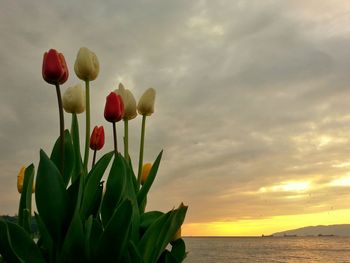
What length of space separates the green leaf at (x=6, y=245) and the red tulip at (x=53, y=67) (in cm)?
79

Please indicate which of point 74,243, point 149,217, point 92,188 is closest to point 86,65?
point 92,188

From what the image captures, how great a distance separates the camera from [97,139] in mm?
2898

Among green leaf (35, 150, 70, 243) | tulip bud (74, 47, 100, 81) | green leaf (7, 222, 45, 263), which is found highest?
tulip bud (74, 47, 100, 81)

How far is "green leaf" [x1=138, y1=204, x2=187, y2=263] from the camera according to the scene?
8.08 feet

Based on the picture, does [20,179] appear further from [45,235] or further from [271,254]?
[271,254]

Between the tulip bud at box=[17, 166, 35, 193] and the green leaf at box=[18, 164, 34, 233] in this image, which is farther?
the tulip bud at box=[17, 166, 35, 193]

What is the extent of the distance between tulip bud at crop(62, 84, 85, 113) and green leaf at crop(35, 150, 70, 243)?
66 cm

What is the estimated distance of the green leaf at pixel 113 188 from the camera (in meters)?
2.48

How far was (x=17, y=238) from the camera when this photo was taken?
228 centimetres

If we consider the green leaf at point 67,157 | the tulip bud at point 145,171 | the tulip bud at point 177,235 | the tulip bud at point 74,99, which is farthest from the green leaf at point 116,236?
the tulip bud at point 74,99

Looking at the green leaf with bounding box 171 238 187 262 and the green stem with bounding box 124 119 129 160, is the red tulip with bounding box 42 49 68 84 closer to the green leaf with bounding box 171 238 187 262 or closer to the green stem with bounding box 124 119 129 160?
the green stem with bounding box 124 119 129 160

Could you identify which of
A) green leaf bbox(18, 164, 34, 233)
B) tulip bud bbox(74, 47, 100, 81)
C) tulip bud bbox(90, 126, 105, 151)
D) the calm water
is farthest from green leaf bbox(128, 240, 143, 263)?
the calm water

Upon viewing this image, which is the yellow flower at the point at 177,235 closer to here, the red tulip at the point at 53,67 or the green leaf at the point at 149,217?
the green leaf at the point at 149,217

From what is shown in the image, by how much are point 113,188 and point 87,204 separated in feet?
0.56
